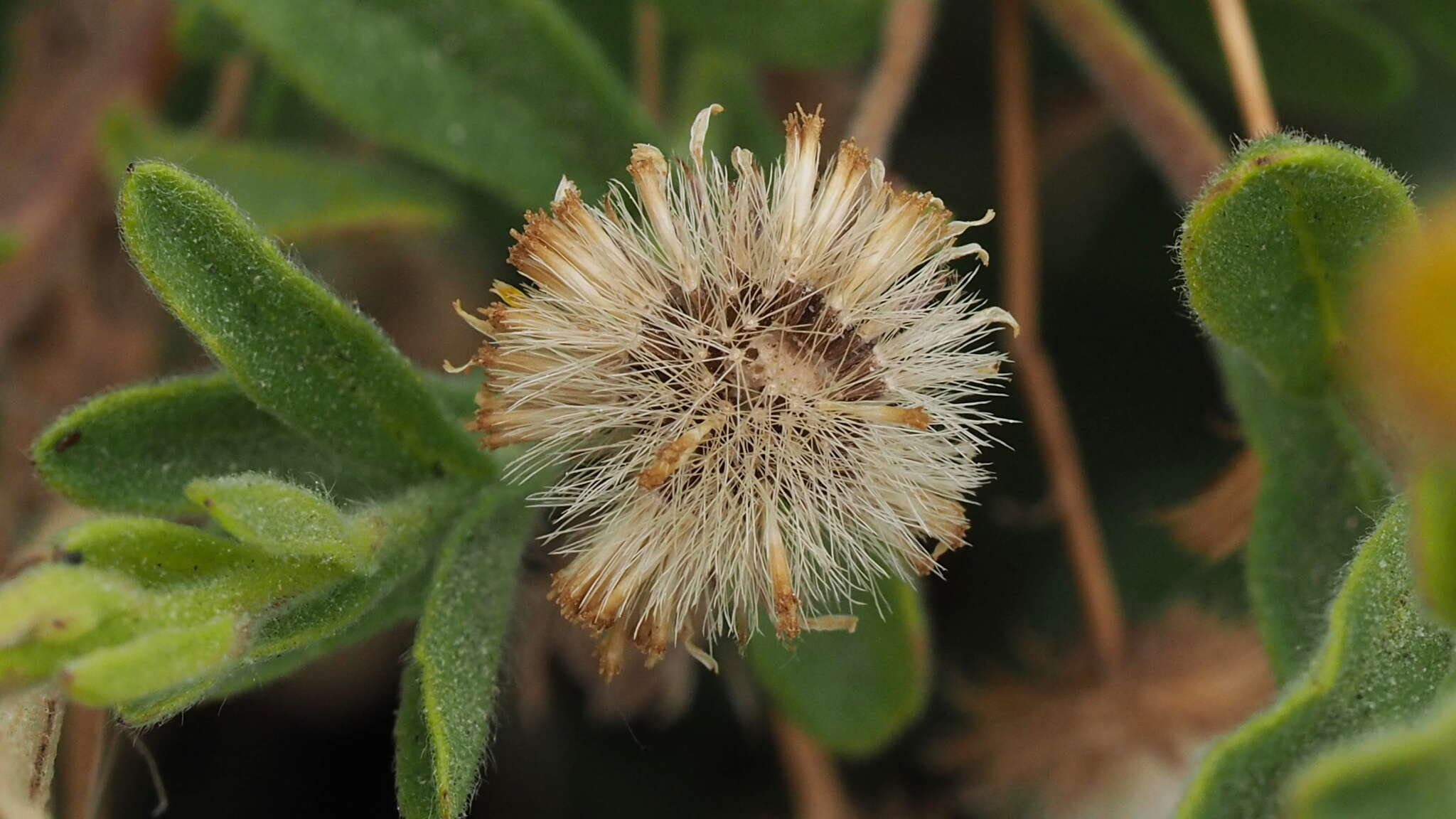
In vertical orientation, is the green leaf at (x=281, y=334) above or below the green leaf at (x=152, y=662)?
above

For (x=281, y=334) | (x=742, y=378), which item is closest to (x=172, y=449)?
(x=281, y=334)

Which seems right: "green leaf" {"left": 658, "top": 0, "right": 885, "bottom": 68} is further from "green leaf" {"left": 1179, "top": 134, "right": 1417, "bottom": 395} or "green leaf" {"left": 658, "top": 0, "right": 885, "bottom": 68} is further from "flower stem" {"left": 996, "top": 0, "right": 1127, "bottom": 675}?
"green leaf" {"left": 1179, "top": 134, "right": 1417, "bottom": 395}

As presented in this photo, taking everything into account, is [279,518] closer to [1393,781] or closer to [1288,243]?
[1393,781]

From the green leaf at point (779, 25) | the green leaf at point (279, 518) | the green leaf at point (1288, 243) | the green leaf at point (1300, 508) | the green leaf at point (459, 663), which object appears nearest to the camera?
the green leaf at point (279, 518)

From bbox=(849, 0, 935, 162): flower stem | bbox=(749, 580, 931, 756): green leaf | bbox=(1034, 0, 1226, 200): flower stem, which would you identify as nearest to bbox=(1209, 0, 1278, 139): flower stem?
bbox=(1034, 0, 1226, 200): flower stem

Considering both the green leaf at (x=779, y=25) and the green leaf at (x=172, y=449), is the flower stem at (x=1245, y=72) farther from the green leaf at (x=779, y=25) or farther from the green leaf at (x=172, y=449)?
the green leaf at (x=172, y=449)

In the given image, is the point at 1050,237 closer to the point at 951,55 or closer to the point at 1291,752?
the point at 951,55

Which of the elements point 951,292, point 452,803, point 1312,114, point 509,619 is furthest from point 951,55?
point 452,803

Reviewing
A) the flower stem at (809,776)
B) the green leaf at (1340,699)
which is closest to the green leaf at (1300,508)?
the green leaf at (1340,699)
